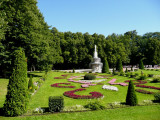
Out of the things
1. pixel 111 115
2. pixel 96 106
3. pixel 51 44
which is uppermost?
pixel 51 44

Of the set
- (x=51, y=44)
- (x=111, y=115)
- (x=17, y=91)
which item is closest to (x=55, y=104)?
(x=17, y=91)

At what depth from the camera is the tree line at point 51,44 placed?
83.1 ft

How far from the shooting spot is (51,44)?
133 ft

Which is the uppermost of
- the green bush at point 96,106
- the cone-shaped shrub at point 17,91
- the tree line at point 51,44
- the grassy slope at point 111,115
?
the tree line at point 51,44

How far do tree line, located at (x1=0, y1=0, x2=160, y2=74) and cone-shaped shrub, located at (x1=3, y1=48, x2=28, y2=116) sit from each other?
1190 centimetres

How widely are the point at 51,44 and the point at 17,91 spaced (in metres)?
32.1

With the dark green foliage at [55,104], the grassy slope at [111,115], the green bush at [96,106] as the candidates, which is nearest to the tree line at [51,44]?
the dark green foliage at [55,104]

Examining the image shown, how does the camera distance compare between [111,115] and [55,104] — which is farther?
[55,104]

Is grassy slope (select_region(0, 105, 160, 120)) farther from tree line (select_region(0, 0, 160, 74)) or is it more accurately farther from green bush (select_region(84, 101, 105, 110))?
tree line (select_region(0, 0, 160, 74))

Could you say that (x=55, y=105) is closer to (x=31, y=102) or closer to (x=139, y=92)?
(x=31, y=102)

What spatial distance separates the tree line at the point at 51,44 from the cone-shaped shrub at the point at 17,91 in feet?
39.0

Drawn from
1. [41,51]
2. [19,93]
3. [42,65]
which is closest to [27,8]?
[41,51]

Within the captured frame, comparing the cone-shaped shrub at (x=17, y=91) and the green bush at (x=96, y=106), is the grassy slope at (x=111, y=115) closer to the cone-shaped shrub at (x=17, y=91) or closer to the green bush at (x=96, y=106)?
the green bush at (x=96, y=106)

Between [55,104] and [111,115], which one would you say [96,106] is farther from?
[55,104]
